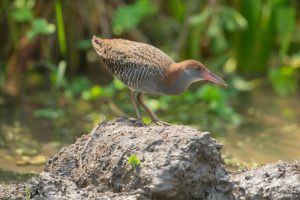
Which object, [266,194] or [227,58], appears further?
[227,58]

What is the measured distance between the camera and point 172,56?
840 cm

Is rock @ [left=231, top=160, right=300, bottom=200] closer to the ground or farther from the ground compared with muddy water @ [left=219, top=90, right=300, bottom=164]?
closer to the ground

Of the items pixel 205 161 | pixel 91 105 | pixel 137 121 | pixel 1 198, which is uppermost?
pixel 91 105

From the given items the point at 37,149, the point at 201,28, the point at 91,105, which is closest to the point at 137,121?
the point at 37,149

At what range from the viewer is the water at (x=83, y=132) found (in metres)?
6.15

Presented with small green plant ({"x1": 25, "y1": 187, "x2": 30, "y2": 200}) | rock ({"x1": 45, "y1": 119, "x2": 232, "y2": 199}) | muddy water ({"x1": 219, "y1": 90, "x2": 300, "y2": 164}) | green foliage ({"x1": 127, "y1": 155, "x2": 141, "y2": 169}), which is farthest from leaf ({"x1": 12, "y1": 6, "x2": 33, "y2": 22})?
green foliage ({"x1": 127, "y1": 155, "x2": 141, "y2": 169})

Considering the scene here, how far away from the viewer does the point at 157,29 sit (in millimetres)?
9172

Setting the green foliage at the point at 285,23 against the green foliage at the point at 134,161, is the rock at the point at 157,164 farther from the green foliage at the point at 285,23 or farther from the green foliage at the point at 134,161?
the green foliage at the point at 285,23

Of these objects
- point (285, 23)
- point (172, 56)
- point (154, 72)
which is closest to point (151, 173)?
point (154, 72)

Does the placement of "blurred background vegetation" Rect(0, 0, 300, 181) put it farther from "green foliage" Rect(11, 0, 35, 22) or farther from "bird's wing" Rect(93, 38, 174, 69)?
"bird's wing" Rect(93, 38, 174, 69)

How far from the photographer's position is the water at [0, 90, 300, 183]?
20.2 feet

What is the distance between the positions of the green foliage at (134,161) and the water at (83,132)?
5.02ft

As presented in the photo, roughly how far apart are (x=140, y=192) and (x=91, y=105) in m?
4.08

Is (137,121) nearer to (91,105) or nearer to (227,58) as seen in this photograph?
(91,105)
